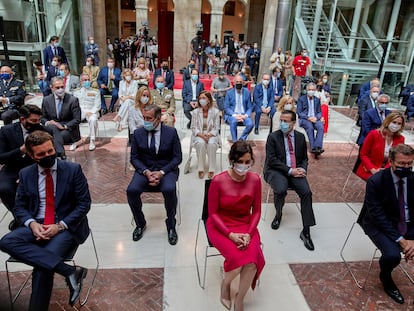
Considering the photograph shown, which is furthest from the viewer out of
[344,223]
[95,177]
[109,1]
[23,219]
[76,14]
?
[109,1]

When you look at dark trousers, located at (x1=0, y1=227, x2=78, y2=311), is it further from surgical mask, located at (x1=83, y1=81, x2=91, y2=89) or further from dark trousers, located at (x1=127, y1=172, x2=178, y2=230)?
surgical mask, located at (x1=83, y1=81, x2=91, y2=89)

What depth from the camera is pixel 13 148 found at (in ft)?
12.6

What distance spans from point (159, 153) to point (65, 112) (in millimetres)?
2284

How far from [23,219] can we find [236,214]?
181cm

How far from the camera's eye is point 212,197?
2.95 m

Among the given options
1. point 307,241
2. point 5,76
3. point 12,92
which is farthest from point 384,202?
point 5,76

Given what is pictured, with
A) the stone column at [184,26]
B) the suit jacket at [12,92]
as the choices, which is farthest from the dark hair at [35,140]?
the stone column at [184,26]

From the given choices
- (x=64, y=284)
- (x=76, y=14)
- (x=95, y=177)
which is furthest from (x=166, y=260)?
(x=76, y=14)

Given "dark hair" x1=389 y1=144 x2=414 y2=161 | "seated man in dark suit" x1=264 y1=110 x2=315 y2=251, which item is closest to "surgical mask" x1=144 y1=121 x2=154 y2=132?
"seated man in dark suit" x1=264 y1=110 x2=315 y2=251

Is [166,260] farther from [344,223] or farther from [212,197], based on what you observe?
[344,223]

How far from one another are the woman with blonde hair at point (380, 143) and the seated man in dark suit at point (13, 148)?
406cm

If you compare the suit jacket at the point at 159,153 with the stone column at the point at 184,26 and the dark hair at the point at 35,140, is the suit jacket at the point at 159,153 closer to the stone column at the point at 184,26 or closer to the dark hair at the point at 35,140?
the dark hair at the point at 35,140

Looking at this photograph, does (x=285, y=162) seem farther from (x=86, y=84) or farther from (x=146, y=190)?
(x=86, y=84)

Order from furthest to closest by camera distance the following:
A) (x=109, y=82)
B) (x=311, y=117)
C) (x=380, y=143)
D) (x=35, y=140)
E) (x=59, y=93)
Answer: (x=109, y=82) < (x=311, y=117) < (x=59, y=93) < (x=380, y=143) < (x=35, y=140)
